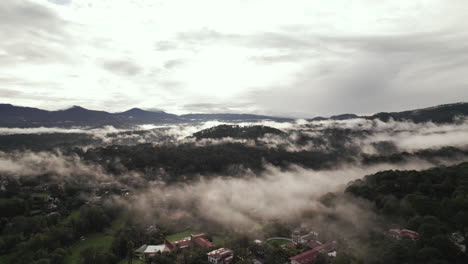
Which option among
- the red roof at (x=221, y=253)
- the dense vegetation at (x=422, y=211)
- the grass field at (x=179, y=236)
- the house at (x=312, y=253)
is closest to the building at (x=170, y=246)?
the red roof at (x=221, y=253)

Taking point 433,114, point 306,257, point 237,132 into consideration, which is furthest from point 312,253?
point 433,114

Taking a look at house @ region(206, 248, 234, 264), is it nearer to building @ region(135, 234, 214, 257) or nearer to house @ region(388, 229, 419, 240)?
building @ region(135, 234, 214, 257)


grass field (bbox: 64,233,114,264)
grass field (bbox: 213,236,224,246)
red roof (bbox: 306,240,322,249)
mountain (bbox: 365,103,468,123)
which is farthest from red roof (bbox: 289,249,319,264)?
mountain (bbox: 365,103,468,123)

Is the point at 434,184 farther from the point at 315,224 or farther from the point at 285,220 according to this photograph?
the point at 285,220

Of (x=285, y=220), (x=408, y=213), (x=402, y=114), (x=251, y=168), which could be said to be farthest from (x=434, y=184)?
(x=402, y=114)

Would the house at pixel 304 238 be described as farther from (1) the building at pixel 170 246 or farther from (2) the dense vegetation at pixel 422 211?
(1) the building at pixel 170 246

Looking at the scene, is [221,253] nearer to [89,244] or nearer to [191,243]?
[191,243]
